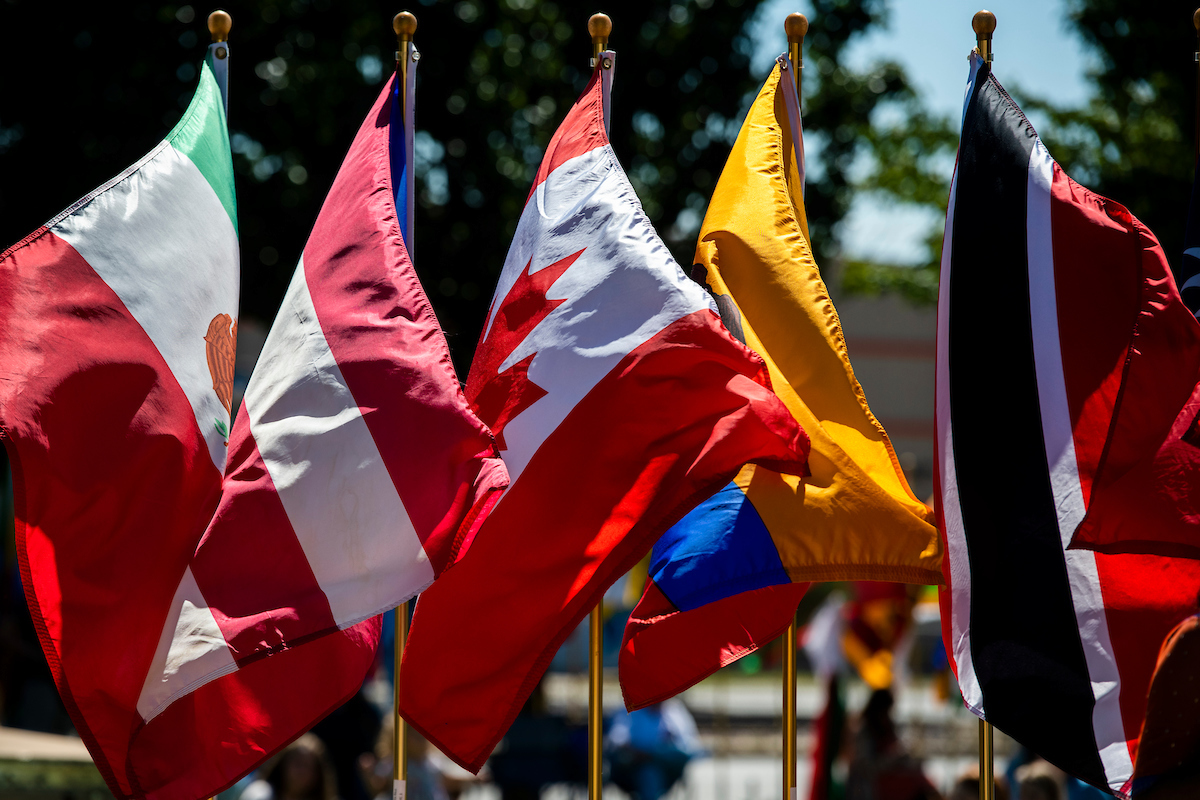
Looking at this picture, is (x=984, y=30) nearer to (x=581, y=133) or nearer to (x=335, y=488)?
(x=581, y=133)

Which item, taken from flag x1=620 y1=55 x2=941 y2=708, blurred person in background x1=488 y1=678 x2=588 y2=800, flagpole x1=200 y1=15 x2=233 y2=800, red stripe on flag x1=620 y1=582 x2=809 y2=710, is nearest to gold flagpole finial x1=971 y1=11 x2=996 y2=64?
flag x1=620 y1=55 x2=941 y2=708

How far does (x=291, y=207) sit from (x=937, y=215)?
625 inches

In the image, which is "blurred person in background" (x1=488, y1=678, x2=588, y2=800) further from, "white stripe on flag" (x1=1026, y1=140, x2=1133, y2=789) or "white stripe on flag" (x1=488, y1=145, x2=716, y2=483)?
"white stripe on flag" (x1=1026, y1=140, x2=1133, y2=789)

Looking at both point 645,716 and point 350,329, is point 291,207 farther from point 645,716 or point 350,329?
point 350,329

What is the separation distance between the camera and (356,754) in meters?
9.69

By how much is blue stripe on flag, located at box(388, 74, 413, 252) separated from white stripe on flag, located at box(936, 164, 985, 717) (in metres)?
1.84

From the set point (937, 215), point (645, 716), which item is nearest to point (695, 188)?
point (645, 716)

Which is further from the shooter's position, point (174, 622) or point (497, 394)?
point (497, 394)

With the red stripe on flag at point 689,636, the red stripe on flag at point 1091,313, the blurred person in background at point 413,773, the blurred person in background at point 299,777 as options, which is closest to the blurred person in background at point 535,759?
the blurred person in background at point 413,773

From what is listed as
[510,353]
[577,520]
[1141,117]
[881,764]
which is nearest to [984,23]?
[510,353]

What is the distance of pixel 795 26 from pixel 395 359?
189 centimetres

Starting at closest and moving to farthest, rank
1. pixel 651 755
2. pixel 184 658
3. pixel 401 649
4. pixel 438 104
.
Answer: pixel 184 658 < pixel 401 649 < pixel 651 755 < pixel 438 104

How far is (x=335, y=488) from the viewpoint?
397 cm

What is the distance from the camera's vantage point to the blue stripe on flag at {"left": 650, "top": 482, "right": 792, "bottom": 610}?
159 inches
